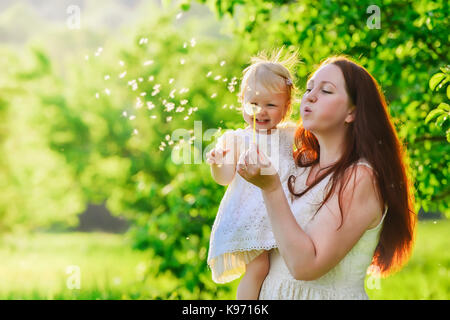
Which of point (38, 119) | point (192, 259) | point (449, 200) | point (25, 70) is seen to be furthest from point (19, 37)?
point (449, 200)

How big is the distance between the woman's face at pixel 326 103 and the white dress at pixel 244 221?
1.07 feet

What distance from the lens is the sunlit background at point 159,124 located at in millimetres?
3650

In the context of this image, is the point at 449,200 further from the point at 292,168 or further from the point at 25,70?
the point at 25,70

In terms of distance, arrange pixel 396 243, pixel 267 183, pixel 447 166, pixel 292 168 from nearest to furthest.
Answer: pixel 267 183 → pixel 396 243 → pixel 292 168 → pixel 447 166

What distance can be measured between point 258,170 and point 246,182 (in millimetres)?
548

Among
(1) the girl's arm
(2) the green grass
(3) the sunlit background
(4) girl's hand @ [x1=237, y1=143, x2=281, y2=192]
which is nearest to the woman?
(4) girl's hand @ [x1=237, y1=143, x2=281, y2=192]

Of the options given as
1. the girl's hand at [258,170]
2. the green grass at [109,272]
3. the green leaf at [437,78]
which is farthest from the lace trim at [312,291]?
the green grass at [109,272]

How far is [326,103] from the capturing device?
1.90 meters

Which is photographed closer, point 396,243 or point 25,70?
point 396,243

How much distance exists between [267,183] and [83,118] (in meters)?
15.1

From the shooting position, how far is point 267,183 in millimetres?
1756

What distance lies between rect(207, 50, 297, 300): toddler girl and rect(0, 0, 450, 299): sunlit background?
8.2 inches

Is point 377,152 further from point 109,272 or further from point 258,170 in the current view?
point 109,272

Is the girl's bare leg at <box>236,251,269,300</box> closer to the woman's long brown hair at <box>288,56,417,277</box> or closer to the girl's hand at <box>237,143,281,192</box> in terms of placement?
the woman's long brown hair at <box>288,56,417,277</box>
